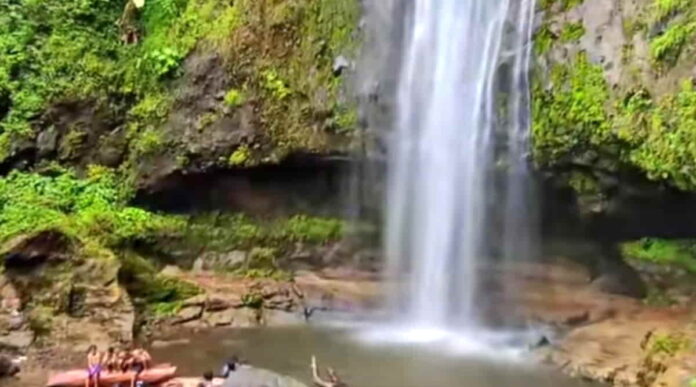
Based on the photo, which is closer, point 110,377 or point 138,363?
point 110,377

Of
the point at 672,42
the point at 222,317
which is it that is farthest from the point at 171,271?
the point at 672,42

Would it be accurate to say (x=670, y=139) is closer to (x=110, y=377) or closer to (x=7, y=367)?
(x=110, y=377)

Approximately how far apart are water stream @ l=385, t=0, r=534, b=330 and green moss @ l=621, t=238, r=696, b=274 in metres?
1.80

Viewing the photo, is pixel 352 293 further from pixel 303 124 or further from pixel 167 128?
pixel 167 128

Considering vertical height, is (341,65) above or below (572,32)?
below

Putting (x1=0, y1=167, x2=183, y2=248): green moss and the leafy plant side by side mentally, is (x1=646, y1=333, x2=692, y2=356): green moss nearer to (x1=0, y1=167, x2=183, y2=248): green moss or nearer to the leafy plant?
(x1=0, y1=167, x2=183, y2=248): green moss

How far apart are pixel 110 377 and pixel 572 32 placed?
9.16m

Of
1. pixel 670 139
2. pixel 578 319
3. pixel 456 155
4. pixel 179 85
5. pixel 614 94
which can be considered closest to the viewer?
pixel 670 139

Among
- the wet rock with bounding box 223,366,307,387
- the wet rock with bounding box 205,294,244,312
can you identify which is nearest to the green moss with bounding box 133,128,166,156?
the wet rock with bounding box 205,294,244,312

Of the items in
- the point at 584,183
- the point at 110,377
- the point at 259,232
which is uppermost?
the point at 584,183

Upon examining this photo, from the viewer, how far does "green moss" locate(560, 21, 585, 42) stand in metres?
15.3

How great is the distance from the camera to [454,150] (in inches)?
664

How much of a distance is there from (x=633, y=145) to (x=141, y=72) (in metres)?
9.62

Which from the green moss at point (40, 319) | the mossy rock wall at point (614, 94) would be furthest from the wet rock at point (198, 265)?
the mossy rock wall at point (614, 94)
